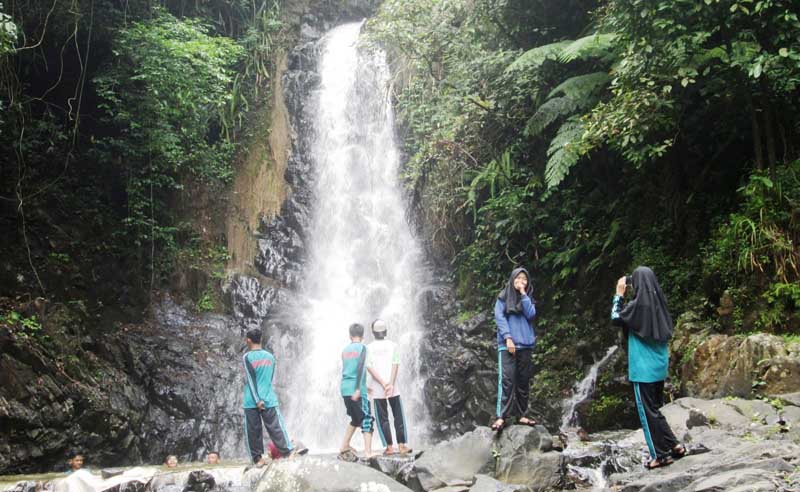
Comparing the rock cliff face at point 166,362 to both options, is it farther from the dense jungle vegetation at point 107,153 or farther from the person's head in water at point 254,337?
the person's head in water at point 254,337

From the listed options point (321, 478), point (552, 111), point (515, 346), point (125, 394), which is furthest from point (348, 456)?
point (552, 111)

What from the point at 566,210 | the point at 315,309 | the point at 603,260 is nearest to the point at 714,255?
the point at 603,260

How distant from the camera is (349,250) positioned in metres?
14.7

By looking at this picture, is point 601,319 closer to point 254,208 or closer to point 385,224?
point 385,224

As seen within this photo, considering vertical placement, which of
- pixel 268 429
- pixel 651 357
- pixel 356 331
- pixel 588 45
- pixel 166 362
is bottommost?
pixel 268 429

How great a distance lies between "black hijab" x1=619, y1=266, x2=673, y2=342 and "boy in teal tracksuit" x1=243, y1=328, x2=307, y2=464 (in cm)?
367

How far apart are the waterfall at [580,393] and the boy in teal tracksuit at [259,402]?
4556 mm

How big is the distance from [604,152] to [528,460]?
21.4ft

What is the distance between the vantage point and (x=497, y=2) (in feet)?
38.4

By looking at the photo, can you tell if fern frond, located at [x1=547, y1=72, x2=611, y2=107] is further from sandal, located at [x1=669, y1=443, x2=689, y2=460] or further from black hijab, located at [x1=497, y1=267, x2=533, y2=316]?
sandal, located at [x1=669, y1=443, x2=689, y2=460]

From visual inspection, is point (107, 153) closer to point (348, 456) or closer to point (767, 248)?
point (348, 456)

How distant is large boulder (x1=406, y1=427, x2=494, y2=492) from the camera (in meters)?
5.74

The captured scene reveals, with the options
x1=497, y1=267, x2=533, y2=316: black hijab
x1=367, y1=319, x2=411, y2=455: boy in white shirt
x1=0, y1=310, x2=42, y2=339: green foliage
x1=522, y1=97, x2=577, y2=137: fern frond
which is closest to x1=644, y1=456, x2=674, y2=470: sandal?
x1=497, y1=267, x2=533, y2=316: black hijab

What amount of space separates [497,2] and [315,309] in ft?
23.1
